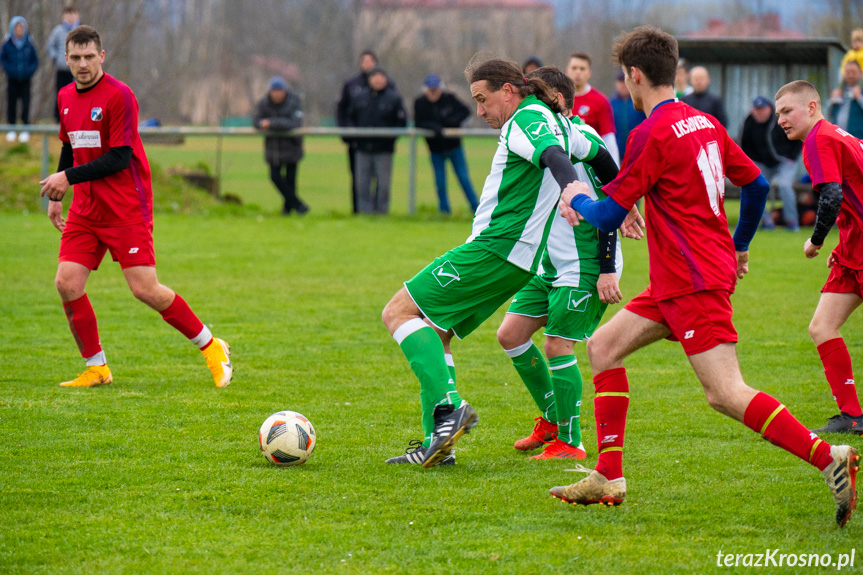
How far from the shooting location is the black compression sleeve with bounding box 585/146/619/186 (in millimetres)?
4754

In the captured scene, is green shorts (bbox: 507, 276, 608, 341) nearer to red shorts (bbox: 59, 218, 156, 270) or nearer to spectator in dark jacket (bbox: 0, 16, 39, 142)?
red shorts (bbox: 59, 218, 156, 270)

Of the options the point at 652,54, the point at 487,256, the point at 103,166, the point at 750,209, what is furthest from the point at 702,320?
the point at 103,166

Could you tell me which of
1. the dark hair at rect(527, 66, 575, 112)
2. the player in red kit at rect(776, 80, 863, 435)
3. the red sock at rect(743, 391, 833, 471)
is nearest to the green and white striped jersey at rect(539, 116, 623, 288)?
the dark hair at rect(527, 66, 575, 112)

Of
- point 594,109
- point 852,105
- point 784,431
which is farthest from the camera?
point 852,105

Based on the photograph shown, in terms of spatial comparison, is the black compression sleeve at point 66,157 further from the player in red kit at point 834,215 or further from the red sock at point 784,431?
the red sock at point 784,431

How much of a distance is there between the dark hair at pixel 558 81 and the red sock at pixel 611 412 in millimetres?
1524

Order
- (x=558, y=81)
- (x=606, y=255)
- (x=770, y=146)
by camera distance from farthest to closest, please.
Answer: (x=770, y=146) < (x=558, y=81) < (x=606, y=255)

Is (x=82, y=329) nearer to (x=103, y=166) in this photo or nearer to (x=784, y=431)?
(x=103, y=166)

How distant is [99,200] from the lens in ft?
20.9

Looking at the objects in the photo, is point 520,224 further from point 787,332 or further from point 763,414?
point 787,332

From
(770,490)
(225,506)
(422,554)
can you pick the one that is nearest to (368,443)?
(225,506)

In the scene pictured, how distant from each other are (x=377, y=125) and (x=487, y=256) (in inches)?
496

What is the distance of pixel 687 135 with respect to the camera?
12.6 feet

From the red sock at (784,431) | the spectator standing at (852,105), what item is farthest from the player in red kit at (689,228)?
the spectator standing at (852,105)
